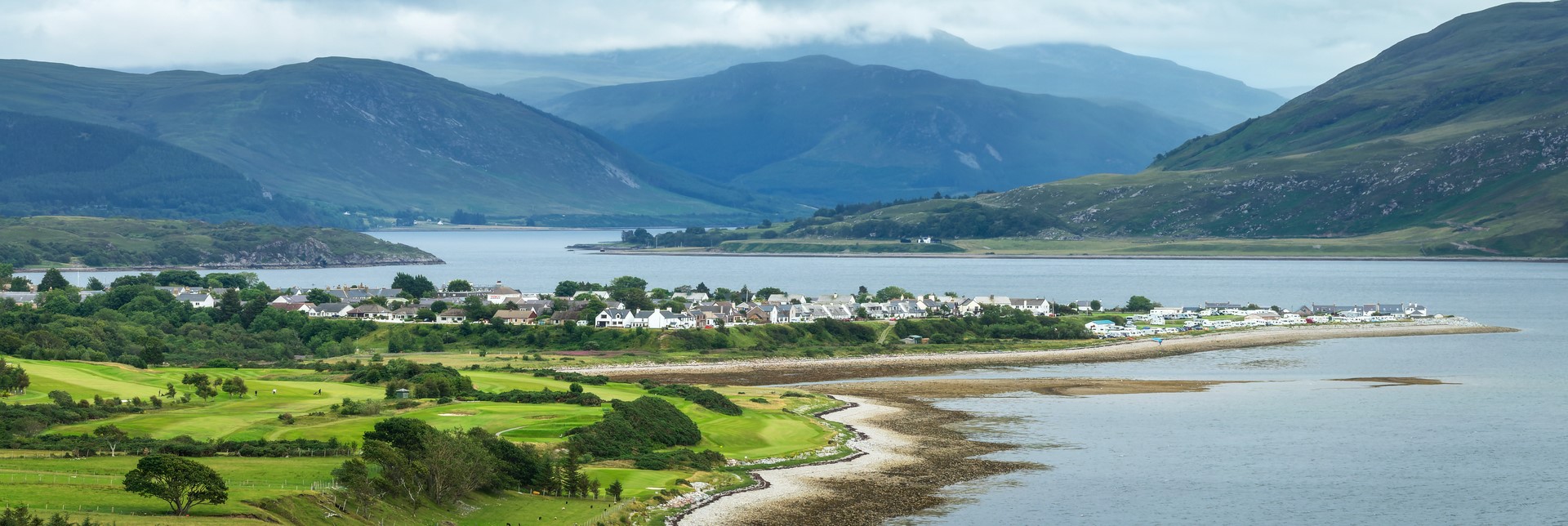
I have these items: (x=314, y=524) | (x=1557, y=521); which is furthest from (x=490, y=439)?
(x=1557, y=521)

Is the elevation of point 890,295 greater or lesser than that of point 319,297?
lesser

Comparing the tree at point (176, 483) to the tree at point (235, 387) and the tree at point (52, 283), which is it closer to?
the tree at point (235, 387)

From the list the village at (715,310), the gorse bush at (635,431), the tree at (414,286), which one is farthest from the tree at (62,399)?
the tree at (414,286)

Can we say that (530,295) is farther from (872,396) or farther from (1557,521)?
(1557,521)

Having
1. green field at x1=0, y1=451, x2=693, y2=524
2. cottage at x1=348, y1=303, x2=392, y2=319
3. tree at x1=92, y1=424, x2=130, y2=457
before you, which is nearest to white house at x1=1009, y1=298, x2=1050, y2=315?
cottage at x1=348, y1=303, x2=392, y2=319

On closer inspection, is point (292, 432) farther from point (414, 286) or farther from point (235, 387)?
point (414, 286)

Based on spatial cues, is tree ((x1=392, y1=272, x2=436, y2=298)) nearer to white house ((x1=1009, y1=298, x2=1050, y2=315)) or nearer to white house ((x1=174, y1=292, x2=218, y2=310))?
white house ((x1=174, y1=292, x2=218, y2=310))

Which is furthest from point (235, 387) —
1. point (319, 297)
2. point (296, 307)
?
point (319, 297)
